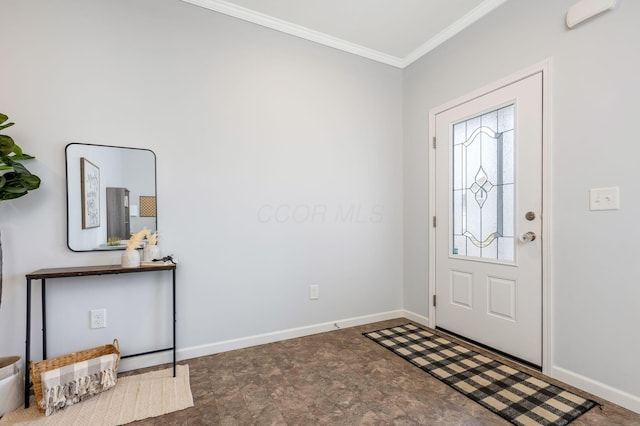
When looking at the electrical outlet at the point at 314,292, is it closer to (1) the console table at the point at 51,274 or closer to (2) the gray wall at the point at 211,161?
(2) the gray wall at the point at 211,161

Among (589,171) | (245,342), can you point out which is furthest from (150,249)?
(589,171)

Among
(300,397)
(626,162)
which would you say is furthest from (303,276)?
(626,162)

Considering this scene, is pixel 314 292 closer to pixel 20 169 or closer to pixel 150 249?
pixel 150 249

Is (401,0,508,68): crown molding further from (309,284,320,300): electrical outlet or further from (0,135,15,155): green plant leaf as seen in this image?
(0,135,15,155): green plant leaf

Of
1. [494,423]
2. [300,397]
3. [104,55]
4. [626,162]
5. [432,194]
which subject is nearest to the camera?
[494,423]

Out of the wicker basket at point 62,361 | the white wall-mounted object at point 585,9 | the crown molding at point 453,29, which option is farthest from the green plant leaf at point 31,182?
the white wall-mounted object at point 585,9

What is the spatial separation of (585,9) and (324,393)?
2791 millimetres

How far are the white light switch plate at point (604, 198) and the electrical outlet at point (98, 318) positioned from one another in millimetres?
3199

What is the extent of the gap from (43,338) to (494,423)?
A: 2600 millimetres

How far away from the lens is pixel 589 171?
6.19 feet

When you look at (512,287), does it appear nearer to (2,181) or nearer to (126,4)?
(2,181)

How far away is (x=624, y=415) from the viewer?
5.43ft

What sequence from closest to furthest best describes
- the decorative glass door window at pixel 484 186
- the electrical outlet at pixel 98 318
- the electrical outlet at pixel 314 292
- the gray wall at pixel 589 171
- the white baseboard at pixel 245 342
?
the gray wall at pixel 589 171 → the electrical outlet at pixel 98 318 → the white baseboard at pixel 245 342 → the decorative glass door window at pixel 484 186 → the electrical outlet at pixel 314 292

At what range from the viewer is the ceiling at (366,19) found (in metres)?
2.45
